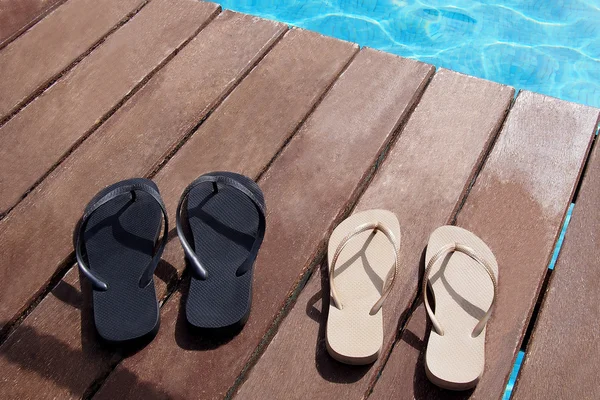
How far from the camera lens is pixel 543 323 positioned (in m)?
1.29

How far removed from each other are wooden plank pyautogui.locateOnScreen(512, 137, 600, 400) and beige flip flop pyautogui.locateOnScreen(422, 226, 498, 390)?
12cm

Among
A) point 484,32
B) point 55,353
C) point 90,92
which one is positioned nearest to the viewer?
point 55,353

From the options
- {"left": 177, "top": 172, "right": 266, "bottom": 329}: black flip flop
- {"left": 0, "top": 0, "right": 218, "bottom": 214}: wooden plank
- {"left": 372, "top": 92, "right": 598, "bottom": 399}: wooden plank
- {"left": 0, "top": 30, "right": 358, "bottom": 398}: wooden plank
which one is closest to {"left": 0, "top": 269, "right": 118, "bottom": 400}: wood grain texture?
{"left": 0, "top": 30, "right": 358, "bottom": 398}: wooden plank

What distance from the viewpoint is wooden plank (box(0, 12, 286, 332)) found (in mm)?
1371

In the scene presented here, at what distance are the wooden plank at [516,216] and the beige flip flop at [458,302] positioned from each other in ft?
0.13

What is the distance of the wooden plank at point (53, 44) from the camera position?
1750 millimetres

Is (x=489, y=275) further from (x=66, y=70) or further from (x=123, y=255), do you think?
(x=66, y=70)

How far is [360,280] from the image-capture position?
1.32 m

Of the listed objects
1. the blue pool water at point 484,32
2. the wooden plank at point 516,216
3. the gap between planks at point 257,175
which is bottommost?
the blue pool water at point 484,32

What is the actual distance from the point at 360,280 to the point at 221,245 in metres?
0.32

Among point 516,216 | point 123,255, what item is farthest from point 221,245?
point 516,216

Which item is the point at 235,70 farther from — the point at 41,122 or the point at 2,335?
the point at 2,335

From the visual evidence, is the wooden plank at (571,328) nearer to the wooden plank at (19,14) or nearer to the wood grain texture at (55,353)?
the wood grain texture at (55,353)

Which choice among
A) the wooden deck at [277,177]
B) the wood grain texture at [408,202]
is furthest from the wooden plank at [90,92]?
the wood grain texture at [408,202]
